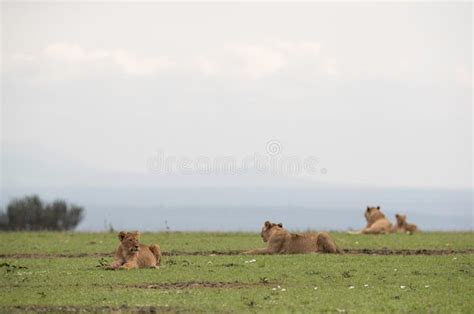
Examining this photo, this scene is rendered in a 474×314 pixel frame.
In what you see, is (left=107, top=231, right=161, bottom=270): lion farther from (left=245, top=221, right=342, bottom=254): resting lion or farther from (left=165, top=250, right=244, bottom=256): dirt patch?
(left=245, top=221, right=342, bottom=254): resting lion

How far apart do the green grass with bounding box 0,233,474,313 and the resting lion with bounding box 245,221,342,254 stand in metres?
0.98

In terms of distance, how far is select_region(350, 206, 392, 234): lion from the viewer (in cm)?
3738

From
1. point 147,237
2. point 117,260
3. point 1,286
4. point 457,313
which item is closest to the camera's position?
point 457,313

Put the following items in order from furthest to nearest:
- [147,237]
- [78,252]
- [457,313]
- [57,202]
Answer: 1. [57,202]
2. [147,237]
3. [78,252]
4. [457,313]

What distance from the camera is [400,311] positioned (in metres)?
16.6

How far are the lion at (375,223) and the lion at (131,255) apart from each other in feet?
49.6

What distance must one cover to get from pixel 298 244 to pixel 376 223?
458 inches

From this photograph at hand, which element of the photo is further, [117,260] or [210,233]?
[210,233]

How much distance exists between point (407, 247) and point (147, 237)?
9.75 metres

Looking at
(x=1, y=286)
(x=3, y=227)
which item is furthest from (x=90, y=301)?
(x=3, y=227)

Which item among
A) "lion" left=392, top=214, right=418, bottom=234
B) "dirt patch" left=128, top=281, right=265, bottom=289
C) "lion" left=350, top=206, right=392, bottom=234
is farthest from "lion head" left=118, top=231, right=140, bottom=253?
"lion" left=392, top=214, right=418, bottom=234

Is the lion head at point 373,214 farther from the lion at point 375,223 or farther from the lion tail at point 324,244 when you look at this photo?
the lion tail at point 324,244

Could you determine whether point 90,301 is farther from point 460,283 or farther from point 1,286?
point 460,283

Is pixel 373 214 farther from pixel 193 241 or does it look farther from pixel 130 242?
pixel 130 242
